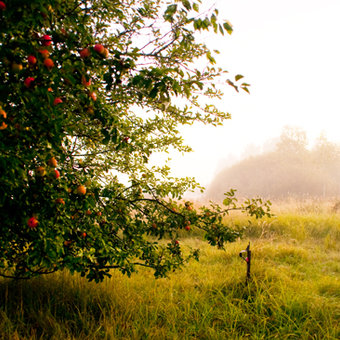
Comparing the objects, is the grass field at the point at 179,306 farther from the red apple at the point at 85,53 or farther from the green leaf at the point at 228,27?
the red apple at the point at 85,53

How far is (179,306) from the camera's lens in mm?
2814

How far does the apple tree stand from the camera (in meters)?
1.18

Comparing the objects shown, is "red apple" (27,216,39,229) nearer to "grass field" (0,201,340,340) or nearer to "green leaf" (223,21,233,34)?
"grass field" (0,201,340,340)

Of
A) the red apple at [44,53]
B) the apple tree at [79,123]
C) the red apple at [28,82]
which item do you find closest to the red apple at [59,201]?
the apple tree at [79,123]

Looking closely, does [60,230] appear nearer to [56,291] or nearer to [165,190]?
[165,190]

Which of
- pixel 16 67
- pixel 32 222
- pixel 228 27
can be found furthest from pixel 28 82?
pixel 228 27

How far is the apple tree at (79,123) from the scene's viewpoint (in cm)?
118

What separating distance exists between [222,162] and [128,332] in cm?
4463

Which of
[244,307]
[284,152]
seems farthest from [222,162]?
[244,307]

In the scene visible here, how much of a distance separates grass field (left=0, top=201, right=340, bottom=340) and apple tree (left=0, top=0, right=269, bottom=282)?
569 millimetres

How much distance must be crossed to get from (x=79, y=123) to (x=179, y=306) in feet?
7.62

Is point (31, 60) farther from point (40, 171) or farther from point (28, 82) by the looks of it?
point (40, 171)

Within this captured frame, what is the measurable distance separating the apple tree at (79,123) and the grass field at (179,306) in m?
0.57

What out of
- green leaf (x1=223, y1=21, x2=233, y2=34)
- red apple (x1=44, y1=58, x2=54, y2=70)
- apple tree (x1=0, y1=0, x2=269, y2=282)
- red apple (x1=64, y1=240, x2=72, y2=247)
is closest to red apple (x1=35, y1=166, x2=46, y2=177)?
apple tree (x1=0, y1=0, x2=269, y2=282)
